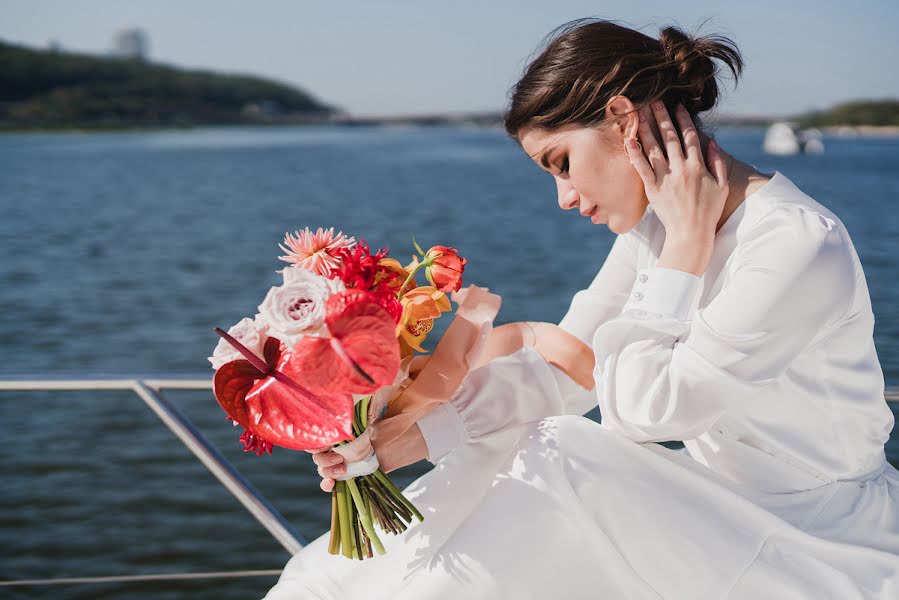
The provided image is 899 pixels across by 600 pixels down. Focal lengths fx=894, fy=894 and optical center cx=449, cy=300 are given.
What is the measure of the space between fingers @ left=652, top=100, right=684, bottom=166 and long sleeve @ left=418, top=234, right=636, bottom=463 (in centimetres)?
33

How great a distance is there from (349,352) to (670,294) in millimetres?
557

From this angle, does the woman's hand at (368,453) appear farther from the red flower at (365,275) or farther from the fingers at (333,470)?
the red flower at (365,275)

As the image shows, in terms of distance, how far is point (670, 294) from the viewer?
1.47m

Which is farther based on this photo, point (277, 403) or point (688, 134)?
point (688, 134)

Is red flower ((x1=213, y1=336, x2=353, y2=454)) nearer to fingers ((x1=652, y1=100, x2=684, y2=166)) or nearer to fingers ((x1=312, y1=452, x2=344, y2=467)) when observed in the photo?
fingers ((x1=312, y1=452, x2=344, y2=467))

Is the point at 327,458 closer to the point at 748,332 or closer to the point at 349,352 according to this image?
the point at 349,352

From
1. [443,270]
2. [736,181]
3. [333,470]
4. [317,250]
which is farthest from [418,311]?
[736,181]

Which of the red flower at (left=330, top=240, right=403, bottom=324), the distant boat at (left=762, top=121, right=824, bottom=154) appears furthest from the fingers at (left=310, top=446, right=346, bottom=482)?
the distant boat at (left=762, top=121, right=824, bottom=154)

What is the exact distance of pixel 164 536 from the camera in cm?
548

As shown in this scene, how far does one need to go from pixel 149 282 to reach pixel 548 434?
16.1 metres

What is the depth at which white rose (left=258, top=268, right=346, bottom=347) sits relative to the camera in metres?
1.25

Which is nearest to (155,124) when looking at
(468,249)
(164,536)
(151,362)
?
(468,249)

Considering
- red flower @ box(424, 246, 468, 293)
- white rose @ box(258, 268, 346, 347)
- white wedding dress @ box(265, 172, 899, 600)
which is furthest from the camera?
red flower @ box(424, 246, 468, 293)

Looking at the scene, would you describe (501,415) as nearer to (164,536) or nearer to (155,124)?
(164,536)
